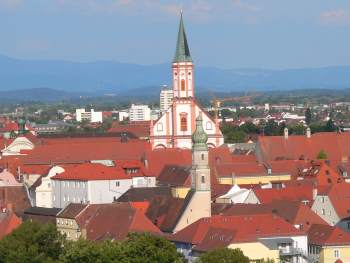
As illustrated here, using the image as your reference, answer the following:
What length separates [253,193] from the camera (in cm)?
8700

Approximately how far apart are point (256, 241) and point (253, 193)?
19812 millimetres

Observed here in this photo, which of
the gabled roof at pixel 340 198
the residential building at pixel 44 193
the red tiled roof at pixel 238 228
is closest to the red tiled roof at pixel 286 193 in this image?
the gabled roof at pixel 340 198

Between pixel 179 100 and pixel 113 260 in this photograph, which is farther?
pixel 179 100

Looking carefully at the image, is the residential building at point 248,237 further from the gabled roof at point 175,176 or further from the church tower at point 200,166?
the gabled roof at point 175,176

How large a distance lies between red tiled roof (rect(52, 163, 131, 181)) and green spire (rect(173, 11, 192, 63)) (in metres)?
22.4

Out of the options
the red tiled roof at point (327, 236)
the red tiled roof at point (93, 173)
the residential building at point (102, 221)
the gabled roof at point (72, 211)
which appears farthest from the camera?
the red tiled roof at point (93, 173)

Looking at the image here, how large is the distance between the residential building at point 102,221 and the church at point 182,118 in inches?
1442

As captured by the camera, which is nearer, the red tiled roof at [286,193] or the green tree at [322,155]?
the red tiled roof at [286,193]

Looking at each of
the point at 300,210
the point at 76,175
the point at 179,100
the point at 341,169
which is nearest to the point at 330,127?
the point at 179,100

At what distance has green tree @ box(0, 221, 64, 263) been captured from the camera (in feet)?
220

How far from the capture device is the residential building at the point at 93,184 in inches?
3888

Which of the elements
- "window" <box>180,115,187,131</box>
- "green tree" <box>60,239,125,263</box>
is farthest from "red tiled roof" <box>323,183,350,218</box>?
"window" <box>180,115,187,131</box>

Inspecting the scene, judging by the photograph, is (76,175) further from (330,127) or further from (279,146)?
(330,127)

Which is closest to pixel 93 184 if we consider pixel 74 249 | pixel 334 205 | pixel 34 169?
pixel 34 169
